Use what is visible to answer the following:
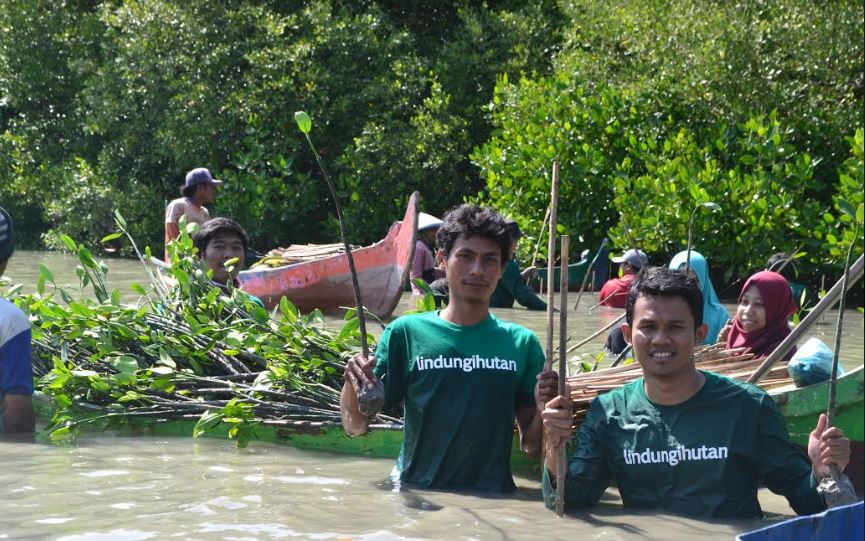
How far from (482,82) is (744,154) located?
5.92 meters

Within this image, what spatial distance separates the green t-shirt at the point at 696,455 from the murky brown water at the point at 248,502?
0.11 m

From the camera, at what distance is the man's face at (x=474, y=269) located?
4.21 m

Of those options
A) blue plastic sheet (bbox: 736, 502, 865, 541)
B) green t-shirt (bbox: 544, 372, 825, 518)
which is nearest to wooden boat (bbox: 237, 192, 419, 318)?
green t-shirt (bbox: 544, 372, 825, 518)

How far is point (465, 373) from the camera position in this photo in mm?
4223

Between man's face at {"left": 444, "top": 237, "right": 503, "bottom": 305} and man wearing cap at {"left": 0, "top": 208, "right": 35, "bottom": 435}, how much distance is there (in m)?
1.69

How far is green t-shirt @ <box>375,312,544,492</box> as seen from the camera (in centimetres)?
423

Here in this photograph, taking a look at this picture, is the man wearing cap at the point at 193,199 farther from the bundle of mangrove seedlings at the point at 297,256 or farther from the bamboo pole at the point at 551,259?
the bamboo pole at the point at 551,259

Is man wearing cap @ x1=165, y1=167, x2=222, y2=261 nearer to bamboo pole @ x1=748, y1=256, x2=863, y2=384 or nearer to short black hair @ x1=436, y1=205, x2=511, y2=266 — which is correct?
short black hair @ x1=436, y1=205, x2=511, y2=266

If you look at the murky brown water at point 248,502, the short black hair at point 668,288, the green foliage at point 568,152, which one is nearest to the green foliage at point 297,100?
the green foliage at point 568,152

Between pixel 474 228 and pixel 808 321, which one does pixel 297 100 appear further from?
pixel 808 321

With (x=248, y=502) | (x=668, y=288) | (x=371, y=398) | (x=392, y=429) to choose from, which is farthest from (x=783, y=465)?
(x=248, y=502)

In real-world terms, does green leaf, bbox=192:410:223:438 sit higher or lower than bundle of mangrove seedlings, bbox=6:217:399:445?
lower

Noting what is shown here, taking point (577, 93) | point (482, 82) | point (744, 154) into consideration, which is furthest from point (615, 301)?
point (482, 82)

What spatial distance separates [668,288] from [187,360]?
2.90 metres
